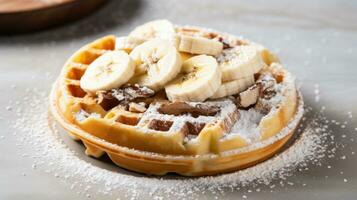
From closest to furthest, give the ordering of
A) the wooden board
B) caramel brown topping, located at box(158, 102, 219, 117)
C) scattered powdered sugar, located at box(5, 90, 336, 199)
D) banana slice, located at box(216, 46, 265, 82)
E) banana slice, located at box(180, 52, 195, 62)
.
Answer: scattered powdered sugar, located at box(5, 90, 336, 199), caramel brown topping, located at box(158, 102, 219, 117), banana slice, located at box(216, 46, 265, 82), banana slice, located at box(180, 52, 195, 62), the wooden board

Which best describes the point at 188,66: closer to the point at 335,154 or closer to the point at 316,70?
the point at 335,154

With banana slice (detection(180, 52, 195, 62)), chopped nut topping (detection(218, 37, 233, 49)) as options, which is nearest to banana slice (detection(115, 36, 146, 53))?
banana slice (detection(180, 52, 195, 62))

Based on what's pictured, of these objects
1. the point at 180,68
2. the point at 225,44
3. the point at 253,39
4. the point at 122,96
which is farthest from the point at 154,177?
the point at 253,39

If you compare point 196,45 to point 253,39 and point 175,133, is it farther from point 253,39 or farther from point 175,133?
point 253,39

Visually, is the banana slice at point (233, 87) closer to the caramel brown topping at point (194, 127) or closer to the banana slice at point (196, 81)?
the banana slice at point (196, 81)

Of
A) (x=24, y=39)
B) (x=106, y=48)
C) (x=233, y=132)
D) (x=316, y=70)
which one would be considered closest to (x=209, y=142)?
(x=233, y=132)

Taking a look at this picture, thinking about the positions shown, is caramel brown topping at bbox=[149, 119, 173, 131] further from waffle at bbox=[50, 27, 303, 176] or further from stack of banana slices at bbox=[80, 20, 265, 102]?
stack of banana slices at bbox=[80, 20, 265, 102]
